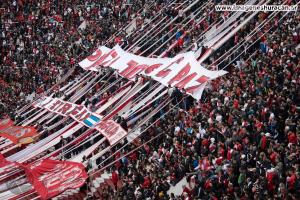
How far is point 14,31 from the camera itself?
38094 mm

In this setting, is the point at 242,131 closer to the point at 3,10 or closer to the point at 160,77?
the point at 160,77

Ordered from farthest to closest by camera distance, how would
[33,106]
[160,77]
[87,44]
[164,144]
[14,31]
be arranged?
[14,31] → [87,44] → [33,106] → [160,77] → [164,144]

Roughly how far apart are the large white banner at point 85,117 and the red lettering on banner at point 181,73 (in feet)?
8.40

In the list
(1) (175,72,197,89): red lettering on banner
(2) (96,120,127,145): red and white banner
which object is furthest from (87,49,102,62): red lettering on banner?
(1) (175,72,197,89): red lettering on banner

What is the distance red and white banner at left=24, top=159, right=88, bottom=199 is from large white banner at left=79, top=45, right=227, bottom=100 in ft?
15.0

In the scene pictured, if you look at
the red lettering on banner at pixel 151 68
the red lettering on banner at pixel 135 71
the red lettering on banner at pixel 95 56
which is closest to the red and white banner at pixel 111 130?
the red lettering on banner at pixel 151 68

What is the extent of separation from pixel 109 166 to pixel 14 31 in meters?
19.1

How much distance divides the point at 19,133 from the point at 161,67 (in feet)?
20.5

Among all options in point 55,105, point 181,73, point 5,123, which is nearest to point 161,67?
point 181,73

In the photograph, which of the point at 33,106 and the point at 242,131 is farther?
the point at 33,106

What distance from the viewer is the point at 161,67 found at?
24984 millimetres

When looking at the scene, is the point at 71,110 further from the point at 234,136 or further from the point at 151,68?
the point at 234,136

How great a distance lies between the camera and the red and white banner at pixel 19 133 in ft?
82.9

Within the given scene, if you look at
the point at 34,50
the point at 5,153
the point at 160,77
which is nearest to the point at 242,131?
the point at 160,77
